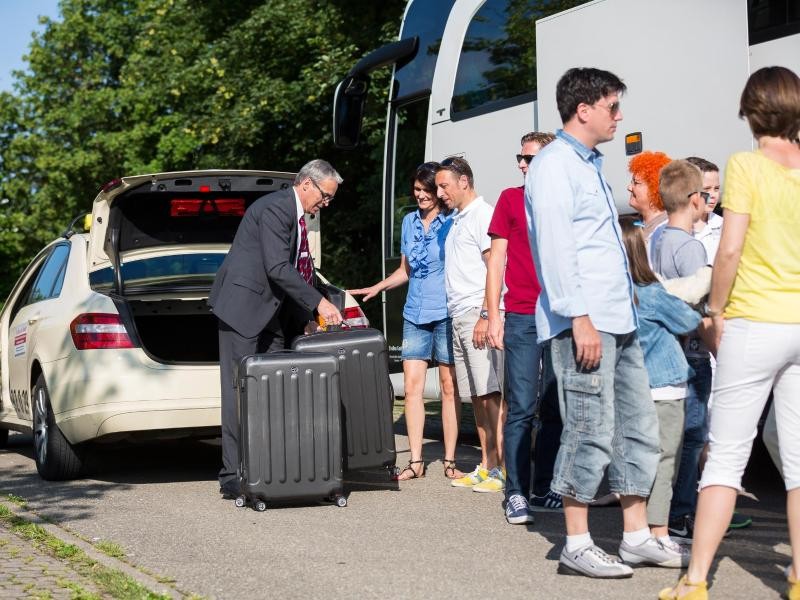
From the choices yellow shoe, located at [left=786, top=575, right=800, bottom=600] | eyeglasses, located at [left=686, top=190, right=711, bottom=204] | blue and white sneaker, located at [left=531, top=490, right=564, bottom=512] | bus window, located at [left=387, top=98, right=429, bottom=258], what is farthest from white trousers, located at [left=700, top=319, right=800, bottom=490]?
bus window, located at [left=387, top=98, right=429, bottom=258]

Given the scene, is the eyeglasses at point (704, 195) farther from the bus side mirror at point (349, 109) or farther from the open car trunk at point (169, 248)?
the bus side mirror at point (349, 109)

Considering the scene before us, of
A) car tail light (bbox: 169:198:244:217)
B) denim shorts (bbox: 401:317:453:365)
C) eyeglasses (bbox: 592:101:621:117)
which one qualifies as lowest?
denim shorts (bbox: 401:317:453:365)

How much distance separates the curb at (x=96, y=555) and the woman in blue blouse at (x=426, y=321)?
7.47 ft

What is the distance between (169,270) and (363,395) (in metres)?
2.05

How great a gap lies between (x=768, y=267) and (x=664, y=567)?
1.52 metres

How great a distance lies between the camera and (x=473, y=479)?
24.9ft

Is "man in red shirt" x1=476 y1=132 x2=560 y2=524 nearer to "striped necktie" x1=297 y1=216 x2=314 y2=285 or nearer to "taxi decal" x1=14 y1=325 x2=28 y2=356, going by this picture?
"striped necktie" x1=297 y1=216 x2=314 y2=285

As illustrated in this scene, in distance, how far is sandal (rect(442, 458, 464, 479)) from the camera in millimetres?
7927

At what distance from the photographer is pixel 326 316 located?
22.9 ft

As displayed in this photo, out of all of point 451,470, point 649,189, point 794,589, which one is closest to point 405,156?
point 451,470

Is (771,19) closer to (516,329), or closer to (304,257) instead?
(516,329)

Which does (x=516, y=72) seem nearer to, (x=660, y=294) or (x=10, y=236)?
(x=660, y=294)

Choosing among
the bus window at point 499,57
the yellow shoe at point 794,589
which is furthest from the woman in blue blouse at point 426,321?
the yellow shoe at point 794,589

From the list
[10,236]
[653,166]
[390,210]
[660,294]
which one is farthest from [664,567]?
[10,236]
